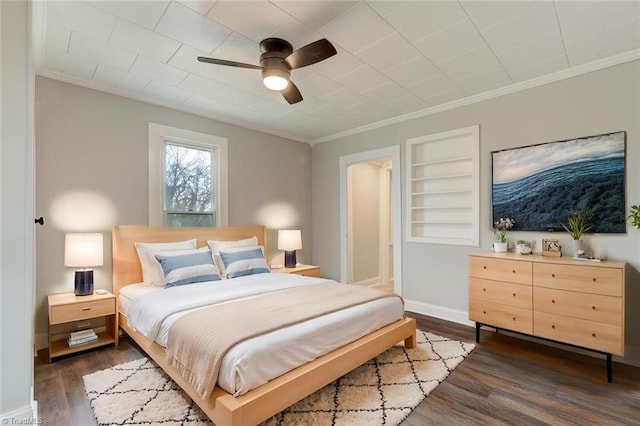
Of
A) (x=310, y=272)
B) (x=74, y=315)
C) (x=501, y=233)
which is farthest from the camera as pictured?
(x=310, y=272)

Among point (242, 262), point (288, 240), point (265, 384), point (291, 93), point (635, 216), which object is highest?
point (291, 93)

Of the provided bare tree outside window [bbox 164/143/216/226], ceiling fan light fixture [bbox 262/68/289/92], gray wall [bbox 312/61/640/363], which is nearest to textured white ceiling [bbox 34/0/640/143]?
gray wall [bbox 312/61/640/363]

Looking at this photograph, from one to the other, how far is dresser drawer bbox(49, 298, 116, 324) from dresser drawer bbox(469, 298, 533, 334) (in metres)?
3.66

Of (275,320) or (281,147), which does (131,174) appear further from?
(275,320)

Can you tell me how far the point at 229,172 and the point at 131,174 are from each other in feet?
4.13

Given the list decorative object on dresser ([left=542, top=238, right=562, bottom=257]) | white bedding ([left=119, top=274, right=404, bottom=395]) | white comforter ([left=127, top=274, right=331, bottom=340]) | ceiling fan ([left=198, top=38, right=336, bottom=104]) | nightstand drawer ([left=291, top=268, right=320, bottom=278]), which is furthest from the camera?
nightstand drawer ([left=291, top=268, right=320, bottom=278])

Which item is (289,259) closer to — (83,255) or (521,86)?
(83,255)

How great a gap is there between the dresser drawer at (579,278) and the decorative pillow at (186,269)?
3.22 metres

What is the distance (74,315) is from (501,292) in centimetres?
404

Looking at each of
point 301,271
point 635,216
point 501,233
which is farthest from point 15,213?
point 635,216

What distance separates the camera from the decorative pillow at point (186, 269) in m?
3.17

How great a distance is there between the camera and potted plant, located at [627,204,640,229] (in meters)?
2.57

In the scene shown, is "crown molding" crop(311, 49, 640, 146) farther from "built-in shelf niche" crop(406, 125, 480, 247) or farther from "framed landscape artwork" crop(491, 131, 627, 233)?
"framed landscape artwork" crop(491, 131, 627, 233)

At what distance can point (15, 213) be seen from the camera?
1.70 metres
